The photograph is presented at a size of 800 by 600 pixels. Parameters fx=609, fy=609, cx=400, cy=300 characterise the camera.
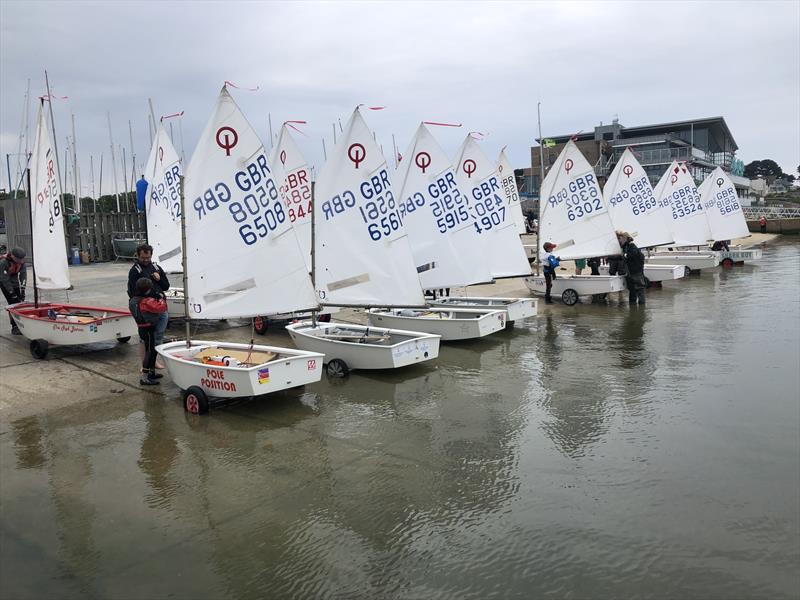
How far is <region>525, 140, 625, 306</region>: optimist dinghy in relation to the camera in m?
15.0

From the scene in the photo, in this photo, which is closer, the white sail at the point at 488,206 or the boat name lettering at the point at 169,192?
the boat name lettering at the point at 169,192

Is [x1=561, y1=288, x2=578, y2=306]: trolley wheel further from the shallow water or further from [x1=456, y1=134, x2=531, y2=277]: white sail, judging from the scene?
the shallow water

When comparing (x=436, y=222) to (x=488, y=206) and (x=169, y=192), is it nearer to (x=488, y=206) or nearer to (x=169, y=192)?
(x=488, y=206)

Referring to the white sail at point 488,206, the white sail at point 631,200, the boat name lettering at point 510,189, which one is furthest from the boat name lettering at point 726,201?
the white sail at point 488,206

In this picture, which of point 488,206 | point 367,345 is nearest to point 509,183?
point 488,206

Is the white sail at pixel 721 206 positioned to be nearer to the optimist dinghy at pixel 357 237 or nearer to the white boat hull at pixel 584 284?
the white boat hull at pixel 584 284

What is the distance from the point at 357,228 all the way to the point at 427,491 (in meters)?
5.35

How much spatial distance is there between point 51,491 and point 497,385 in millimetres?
5224

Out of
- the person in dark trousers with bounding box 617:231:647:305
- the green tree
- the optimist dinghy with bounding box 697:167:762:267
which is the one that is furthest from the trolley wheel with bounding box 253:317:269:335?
the green tree

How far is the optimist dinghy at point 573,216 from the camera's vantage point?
15.0 metres

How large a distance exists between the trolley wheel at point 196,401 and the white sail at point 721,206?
75.3ft

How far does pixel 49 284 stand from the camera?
34.1ft

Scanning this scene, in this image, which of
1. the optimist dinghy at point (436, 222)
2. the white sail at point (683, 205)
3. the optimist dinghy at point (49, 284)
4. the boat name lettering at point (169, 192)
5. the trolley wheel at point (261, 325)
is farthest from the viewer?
the white sail at point (683, 205)

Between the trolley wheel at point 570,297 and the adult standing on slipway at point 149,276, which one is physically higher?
the adult standing on slipway at point 149,276
